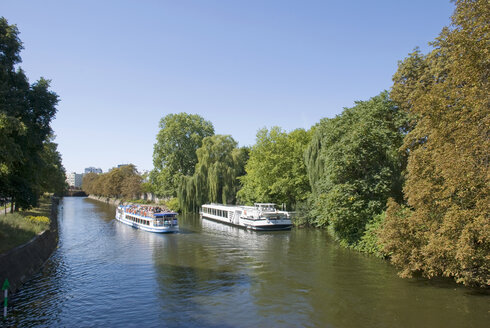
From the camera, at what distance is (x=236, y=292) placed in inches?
752

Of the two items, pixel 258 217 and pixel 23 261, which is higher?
pixel 258 217

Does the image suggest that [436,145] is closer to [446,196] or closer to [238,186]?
[446,196]

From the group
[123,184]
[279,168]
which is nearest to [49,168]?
[279,168]

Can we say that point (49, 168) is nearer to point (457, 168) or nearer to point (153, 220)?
point (153, 220)

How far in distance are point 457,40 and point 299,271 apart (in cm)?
1613

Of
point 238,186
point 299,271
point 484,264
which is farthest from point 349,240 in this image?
point 238,186

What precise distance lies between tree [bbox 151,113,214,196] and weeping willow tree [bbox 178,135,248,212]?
815 centimetres

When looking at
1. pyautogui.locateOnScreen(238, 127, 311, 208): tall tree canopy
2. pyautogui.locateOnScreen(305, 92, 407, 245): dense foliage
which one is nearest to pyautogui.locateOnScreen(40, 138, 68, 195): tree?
pyautogui.locateOnScreen(305, 92, 407, 245): dense foliage

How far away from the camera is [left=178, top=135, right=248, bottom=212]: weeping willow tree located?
64188mm

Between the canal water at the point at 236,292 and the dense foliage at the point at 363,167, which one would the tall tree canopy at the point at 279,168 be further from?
the canal water at the point at 236,292

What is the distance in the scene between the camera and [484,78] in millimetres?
15195

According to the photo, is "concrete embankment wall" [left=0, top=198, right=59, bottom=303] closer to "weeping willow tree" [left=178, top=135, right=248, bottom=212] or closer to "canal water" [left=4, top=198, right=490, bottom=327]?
"canal water" [left=4, top=198, right=490, bottom=327]

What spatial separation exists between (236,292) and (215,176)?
44872mm

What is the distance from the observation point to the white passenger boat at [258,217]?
43625mm
